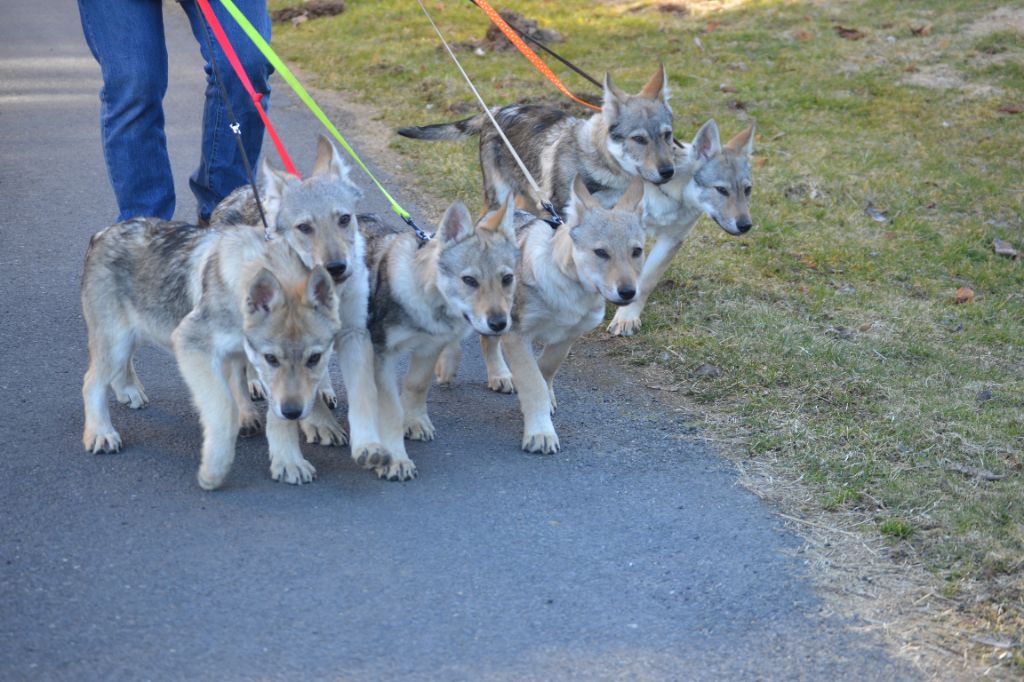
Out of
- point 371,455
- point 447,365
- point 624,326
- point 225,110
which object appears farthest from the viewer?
point 624,326

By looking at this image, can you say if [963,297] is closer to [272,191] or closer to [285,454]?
[272,191]

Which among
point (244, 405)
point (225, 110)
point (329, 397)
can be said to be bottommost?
point (329, 397)

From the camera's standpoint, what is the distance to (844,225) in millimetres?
8781

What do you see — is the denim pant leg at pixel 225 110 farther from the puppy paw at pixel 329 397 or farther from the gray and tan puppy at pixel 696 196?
the gray and tan puppy at pixel 696 196

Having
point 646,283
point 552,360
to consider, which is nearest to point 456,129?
point 646,283

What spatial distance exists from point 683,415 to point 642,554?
152 cm

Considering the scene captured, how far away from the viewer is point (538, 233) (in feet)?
19.6

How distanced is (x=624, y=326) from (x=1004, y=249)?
3354mm

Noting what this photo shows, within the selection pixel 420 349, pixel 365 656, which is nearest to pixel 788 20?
pixel 420 349

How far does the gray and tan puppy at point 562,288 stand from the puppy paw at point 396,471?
2.19 feet

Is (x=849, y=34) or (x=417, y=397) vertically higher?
(x=417, y=397)

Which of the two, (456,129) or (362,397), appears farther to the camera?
(456,129)


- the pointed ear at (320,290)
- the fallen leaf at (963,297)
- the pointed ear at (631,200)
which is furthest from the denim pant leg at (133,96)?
the fallen leaf at (963,297)

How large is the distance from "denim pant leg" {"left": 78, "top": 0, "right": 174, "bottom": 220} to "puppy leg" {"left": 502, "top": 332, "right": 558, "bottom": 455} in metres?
2.36
